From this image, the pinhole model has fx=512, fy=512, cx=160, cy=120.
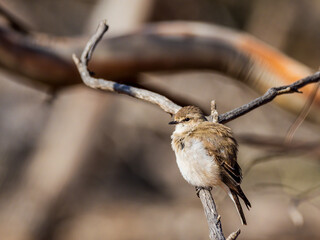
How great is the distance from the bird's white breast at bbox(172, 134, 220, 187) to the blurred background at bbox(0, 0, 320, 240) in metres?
3.39

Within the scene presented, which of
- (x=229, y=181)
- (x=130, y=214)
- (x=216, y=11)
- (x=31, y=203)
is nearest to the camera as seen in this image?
(x=229, y=181)

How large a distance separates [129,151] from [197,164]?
229 inches

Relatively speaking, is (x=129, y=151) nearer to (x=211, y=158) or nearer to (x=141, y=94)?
(x=211, y=158)

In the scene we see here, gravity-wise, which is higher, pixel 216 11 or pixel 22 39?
pixel 216 11

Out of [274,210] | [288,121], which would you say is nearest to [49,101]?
[274,210]

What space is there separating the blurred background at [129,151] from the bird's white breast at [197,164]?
339 centimetres

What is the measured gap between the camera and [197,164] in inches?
92.7

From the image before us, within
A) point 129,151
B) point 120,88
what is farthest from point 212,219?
point 129,151

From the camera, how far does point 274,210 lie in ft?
22.7

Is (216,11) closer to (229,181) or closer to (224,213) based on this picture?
(224,213)

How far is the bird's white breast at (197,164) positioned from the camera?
2305mm

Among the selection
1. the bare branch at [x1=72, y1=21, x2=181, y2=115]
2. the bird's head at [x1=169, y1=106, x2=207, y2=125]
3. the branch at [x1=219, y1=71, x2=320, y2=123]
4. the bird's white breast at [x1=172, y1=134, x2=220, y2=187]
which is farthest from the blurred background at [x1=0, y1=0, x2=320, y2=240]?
the branch at [x1=219, y1=71, x2=320, y2=123]

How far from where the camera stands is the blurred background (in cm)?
662

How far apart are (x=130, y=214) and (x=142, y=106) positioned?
177 centimetres
